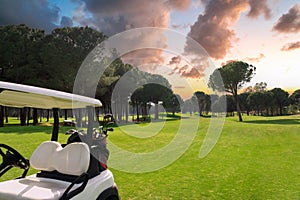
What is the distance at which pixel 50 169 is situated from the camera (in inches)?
152

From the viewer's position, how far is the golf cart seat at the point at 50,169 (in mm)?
3094

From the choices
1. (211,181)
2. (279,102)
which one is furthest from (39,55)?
(279,102)

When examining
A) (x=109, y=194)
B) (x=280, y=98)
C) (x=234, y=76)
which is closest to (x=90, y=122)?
(x=109, y=194)

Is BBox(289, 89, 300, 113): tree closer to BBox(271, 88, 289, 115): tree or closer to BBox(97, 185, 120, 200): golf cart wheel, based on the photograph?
BBox(271, 88, 289, 115): tree

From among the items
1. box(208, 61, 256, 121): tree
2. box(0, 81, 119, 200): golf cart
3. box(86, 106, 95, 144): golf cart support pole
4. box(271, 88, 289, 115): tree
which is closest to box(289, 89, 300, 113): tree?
box(271, 88, 289, 115): tree

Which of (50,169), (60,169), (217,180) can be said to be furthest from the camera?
(217,180)

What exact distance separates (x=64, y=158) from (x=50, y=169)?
1.16ft

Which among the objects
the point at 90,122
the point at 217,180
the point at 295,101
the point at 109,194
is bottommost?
the point at 217,180

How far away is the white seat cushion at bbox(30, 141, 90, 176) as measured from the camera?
354 cm

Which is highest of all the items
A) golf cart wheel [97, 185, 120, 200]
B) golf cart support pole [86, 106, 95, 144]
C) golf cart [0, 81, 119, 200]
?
golf cart support pole [86, 106, 95, 144]

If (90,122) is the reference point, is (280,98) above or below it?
above

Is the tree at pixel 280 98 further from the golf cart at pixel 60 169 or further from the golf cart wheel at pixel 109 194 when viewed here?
the golf cart at pixel 60 169

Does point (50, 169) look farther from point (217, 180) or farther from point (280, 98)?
point (280, 98)

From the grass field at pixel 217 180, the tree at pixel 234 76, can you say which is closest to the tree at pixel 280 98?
the tree at pixel 234 76
